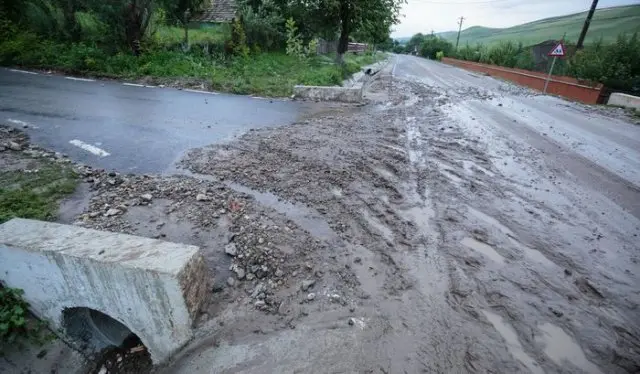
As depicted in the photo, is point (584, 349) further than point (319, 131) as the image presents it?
No

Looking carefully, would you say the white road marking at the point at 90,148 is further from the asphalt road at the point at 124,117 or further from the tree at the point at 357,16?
the tree at the point at 357,16

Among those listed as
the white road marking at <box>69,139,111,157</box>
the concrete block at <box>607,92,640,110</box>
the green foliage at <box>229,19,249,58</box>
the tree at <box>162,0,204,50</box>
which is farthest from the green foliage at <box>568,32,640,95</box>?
the white road marking at <box>69,139,111,157</box>

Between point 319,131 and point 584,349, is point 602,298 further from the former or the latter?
point 319,131

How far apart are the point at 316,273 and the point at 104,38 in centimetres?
1588

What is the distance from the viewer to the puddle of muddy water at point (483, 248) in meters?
3.85

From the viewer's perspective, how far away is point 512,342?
2859 millimetres

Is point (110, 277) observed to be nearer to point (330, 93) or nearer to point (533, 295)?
point (533, 295)

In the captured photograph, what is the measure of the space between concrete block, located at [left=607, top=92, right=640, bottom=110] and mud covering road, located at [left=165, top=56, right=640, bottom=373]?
8720 millimetres

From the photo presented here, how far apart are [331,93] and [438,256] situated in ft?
28.7

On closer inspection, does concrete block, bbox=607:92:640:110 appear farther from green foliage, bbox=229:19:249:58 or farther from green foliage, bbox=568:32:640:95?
green foliage, bbox=229:19:249:58

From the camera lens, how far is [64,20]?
14211mm

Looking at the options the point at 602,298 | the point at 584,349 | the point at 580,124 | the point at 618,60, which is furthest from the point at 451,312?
the point at 618,60

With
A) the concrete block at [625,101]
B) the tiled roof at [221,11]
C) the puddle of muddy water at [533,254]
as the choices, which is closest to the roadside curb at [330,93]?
the puddle of muddy water at [533,254]

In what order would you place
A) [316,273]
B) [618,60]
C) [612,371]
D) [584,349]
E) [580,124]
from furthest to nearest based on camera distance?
[618,60]
[580,124]
[316,273]
[584,349]
[612,371]
